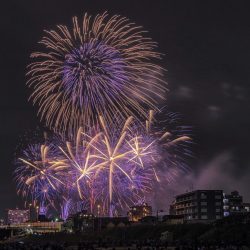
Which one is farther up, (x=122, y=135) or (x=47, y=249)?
(x=122, y=135)

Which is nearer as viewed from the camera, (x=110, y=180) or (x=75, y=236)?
(x=110, y=180)

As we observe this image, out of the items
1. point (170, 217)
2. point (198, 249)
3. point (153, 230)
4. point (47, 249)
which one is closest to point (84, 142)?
point (47, 249)

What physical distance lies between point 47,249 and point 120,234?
5731 centimetres

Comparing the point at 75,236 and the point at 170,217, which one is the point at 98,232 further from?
the point at 170,217

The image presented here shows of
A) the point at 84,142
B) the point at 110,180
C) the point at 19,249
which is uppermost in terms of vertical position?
the point at 84,142

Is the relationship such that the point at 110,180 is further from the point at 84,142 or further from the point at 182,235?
the point at 182,235

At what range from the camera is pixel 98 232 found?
192 m

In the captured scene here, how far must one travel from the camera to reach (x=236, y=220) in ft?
421

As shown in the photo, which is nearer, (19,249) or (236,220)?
(19,249)

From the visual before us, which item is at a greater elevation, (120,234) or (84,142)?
(84,142)

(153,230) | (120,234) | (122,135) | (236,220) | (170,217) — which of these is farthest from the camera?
(170,217)

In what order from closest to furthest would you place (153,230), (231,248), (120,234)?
(231,248) → (153,230) → (120,234)

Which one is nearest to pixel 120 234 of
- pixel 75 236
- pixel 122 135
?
pixel 75 236

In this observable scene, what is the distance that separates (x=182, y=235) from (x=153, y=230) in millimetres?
21595
